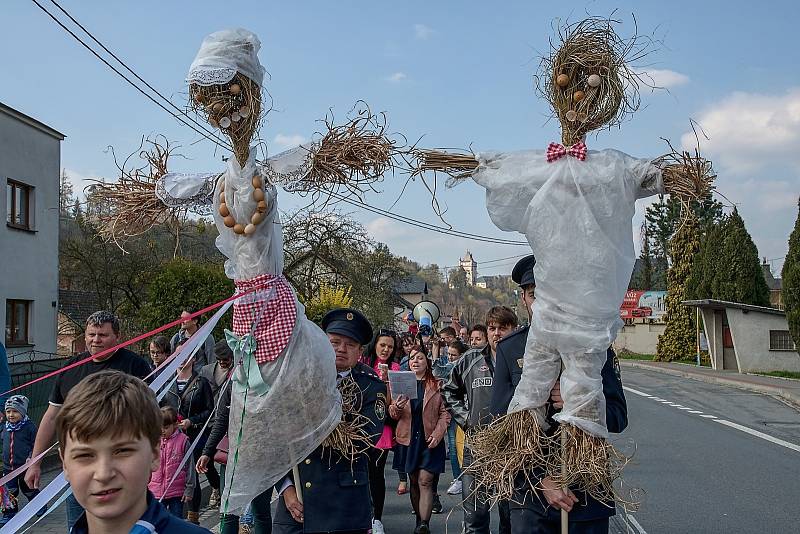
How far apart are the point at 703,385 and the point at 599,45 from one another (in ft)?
86.7

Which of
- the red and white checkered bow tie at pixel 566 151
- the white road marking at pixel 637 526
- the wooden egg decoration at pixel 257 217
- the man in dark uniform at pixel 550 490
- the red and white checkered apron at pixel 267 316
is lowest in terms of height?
the white road marking at pixel 637 526

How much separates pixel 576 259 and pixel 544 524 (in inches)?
50.3

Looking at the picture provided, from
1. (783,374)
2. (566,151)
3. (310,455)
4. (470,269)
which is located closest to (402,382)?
(310,455)

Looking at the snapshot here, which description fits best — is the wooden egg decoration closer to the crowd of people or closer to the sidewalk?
the crowd of people

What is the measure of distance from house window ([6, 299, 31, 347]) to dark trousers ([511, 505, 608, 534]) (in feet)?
64.9

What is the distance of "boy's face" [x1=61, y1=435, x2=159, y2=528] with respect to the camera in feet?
7.27

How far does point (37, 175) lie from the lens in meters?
22.6

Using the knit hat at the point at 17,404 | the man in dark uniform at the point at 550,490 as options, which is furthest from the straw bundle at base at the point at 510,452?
the knit hat at the point at 17,404

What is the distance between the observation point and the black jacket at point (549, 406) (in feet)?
13.6

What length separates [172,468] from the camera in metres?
7.24

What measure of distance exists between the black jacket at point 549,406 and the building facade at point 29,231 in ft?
63.3

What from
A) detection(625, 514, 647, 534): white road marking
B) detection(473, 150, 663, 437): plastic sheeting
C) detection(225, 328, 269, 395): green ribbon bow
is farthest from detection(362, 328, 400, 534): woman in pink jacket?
detection(473, 150, 663, 437): plastic sheeting

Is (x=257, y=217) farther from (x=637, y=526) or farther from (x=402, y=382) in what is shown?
(x=637, y=526)

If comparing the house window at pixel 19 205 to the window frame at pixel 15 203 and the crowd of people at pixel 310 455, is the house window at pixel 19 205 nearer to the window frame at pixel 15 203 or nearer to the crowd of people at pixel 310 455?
the window frame at pixel 15 203
